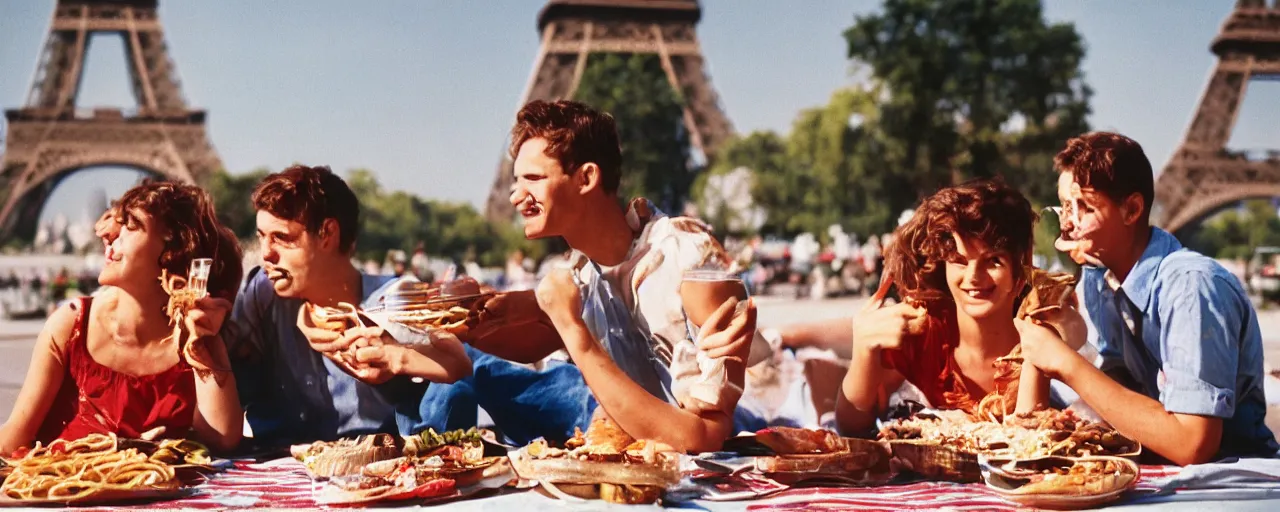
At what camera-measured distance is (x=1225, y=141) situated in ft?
89.7

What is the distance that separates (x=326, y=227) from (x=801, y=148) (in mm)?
29044

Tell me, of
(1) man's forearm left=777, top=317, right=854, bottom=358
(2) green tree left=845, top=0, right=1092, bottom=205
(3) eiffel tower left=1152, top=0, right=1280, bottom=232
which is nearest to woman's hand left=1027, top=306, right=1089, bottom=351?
(1) man's forearm left=777, top=317, right=854, bottom=358

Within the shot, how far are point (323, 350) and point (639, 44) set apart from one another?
107 ft

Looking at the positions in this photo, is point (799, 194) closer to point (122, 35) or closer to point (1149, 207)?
point (122, 35)

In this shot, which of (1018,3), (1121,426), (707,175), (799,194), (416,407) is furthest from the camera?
(707,175)

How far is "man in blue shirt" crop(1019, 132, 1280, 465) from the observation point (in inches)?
121

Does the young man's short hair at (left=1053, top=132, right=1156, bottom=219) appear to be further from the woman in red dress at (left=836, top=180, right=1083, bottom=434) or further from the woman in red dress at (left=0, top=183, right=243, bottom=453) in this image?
the woman in red dress at (left=0, top=183, right=243, bottom=453)

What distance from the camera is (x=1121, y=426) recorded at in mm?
3105

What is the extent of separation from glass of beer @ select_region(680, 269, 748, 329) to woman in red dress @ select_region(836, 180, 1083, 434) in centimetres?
53

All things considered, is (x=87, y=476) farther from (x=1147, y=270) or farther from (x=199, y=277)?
(x=1147, y=270)

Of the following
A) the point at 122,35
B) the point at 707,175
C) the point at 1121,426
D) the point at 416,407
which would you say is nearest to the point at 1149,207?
the point at 1121,426

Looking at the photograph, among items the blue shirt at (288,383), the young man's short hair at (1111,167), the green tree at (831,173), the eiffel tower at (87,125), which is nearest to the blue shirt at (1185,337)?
the young man's short hair at (1111,167)

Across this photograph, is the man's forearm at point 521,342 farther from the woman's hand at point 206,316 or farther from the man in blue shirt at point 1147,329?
the man in blue shirt at point 1147,329

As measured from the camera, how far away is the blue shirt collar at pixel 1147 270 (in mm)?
3229
